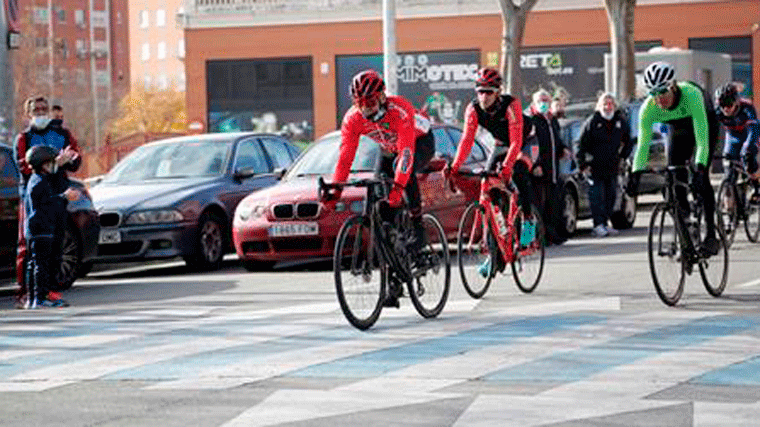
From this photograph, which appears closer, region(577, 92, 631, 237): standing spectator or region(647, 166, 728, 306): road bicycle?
region(647, 166, 728, 306): road bicycle

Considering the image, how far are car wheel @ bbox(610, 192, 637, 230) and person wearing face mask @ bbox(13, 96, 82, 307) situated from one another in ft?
30.0

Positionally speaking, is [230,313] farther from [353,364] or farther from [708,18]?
[708,18]

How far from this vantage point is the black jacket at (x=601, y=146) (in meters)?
22.6

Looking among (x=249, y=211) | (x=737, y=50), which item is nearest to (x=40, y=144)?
(x=249, y=211)

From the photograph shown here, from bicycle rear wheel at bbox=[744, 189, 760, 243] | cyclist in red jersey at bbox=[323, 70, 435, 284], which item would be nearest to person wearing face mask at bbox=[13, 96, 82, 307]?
cyclist in red jersey at bbox=[323, 70, 435, 284]

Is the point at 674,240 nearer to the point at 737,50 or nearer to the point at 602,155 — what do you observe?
the point at 602,155

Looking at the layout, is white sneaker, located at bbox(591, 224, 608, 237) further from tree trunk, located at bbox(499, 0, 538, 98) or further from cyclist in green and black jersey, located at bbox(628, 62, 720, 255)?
tree trunk, located at bbox(499, 0, 538, 98)

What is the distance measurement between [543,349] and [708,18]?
51.7 meters

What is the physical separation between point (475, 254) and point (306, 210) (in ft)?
14.1

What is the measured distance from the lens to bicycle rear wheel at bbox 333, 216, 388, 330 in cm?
1184

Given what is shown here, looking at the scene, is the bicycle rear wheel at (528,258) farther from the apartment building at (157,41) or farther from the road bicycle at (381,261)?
the apartment building at (157,41)

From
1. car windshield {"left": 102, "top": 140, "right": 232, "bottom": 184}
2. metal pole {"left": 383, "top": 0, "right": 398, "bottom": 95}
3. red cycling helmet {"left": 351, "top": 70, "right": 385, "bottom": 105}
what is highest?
metal pole {"left": 383, "top": 0, "right": 398, "bottom": 95}

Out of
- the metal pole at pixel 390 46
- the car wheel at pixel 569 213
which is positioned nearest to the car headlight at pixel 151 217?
the car wheel at pixel 569 213

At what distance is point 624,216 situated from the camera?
2386cm
